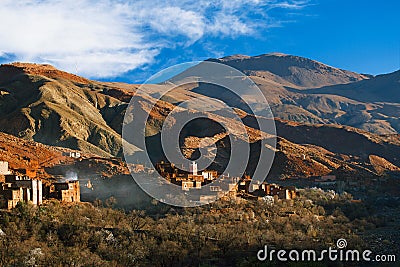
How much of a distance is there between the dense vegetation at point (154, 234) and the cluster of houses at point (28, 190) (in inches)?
21.8

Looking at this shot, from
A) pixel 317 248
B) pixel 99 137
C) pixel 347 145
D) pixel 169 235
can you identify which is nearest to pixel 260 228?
pixel 317 248

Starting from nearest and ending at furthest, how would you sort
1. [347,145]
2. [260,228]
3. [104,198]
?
1. [260,228]
2. [104,198]
3. [347,145]

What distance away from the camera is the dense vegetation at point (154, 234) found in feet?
58.9

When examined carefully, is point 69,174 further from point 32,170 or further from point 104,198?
point 104,198

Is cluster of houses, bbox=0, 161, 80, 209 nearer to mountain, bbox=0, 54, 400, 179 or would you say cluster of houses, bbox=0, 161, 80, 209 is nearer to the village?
the village

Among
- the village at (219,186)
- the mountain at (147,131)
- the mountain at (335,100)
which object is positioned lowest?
the village at (219,186)

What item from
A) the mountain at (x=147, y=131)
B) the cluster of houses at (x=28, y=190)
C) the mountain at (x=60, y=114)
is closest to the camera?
the cluster of houses at (x=28, y=190)

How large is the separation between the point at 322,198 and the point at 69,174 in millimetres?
15385

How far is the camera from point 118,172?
106ft

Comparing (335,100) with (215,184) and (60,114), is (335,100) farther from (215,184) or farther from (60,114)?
(215,184)

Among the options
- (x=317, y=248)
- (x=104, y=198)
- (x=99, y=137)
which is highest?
(x=99, y=137)

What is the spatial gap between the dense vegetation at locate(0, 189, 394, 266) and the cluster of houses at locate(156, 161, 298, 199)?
2056 mm

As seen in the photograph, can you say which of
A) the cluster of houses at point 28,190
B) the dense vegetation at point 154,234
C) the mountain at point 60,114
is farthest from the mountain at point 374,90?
the cluster of houses at point 28,190

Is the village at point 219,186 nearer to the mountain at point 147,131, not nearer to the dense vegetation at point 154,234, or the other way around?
the dense vegetation at point 154,234
